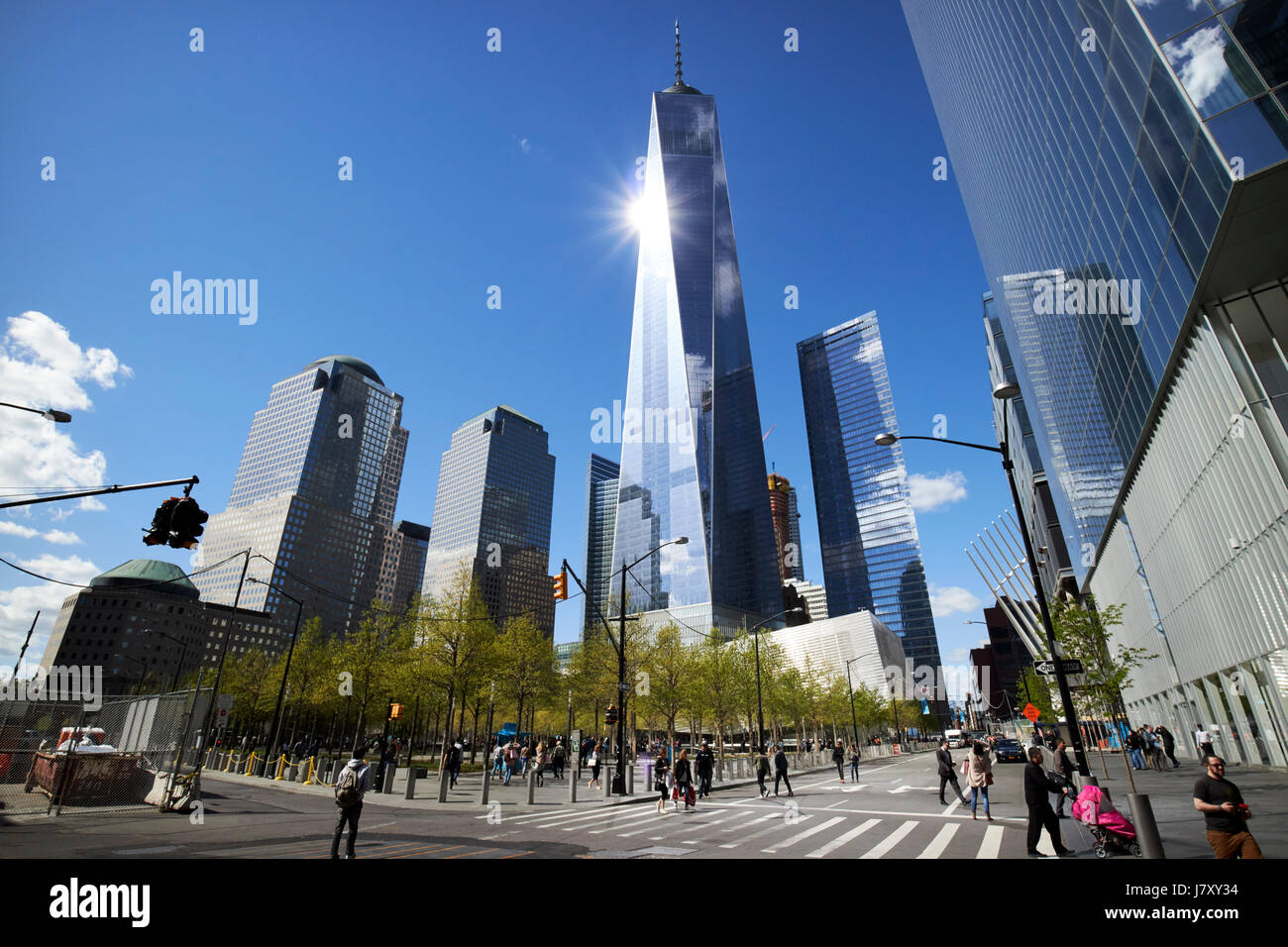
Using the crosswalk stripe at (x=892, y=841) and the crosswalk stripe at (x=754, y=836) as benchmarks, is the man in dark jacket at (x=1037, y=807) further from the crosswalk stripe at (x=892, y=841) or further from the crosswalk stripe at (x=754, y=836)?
the crosswalk stripe at (x=754, y=836)

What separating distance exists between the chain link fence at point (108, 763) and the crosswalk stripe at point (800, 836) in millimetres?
18006

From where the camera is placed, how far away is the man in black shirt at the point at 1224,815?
23.3 feet

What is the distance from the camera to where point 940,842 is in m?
13.1

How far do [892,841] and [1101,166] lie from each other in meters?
32.9

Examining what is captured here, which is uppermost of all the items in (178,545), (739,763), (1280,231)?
(1280,231)

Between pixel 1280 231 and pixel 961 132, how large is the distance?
5466 cm

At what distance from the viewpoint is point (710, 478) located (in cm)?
14512

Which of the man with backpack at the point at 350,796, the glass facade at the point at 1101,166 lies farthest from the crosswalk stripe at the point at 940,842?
the glass facade at the point at 1101,166

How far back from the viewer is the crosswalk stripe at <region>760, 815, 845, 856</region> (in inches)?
480

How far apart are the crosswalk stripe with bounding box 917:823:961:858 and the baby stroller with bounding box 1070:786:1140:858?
2724 mm

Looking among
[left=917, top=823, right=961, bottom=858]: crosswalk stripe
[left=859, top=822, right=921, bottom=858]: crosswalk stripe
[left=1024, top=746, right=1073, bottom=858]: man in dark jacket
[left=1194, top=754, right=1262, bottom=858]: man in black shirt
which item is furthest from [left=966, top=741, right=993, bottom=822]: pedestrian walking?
[left=1194, top=754, right=1262, bottom=858]: man in black shirt

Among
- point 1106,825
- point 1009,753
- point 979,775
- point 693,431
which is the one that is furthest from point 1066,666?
point 693,431
